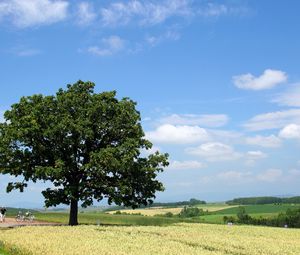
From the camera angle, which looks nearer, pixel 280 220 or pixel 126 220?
pixel 126 220

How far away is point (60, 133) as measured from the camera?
53438mm

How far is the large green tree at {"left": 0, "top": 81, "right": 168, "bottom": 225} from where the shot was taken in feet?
174

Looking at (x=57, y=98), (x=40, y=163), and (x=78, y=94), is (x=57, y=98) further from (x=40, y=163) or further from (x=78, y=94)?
(x=40, y=163)

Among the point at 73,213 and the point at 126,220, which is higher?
the point at 126,220

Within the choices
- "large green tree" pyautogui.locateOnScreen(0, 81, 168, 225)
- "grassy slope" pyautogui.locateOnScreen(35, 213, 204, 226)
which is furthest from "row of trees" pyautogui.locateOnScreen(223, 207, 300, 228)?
"large green tree" pyautogui.locateOnScreen(0, 81, 168, 225)

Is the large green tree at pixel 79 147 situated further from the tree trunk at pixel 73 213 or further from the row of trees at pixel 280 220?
the row of trees at pixel 280 220

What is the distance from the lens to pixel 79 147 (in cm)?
5509

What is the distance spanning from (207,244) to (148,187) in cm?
2392

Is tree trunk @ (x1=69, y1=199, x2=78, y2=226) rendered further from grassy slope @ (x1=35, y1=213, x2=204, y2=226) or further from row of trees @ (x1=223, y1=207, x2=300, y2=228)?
row of trees @ (x1=223, y1=207, x2=300, y2=228)

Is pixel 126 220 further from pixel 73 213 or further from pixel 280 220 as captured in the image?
pixel 280 220

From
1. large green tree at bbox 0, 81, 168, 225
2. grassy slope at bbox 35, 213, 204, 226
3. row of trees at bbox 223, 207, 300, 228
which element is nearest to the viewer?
large green tree at bbox 0, 81, 168, 225

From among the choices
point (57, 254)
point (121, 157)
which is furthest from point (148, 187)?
point (57, 254)

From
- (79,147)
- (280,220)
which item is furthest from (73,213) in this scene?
(280,220)

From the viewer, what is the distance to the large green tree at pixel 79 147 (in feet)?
174
